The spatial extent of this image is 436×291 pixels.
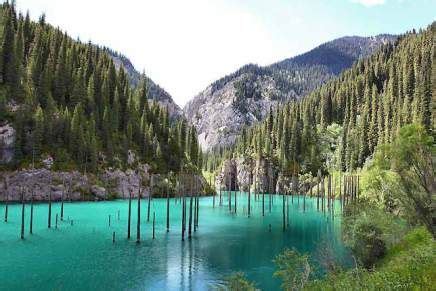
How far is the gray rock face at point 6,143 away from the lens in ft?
385

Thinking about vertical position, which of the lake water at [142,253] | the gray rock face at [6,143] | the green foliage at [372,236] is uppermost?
the gray rock face at [6,143]

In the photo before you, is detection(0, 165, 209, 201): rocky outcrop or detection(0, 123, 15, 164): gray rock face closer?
detection(0, 165, 209, 201): rocky outcrop

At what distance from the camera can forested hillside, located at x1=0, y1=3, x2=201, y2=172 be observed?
12875 centimetres

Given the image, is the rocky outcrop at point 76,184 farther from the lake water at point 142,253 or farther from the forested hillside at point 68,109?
the lake water at point 142,253

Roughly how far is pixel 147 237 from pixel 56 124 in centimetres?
8639

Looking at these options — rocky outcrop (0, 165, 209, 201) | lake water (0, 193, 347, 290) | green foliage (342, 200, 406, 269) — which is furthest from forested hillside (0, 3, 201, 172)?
green foliage (342, 200, 406, 269)

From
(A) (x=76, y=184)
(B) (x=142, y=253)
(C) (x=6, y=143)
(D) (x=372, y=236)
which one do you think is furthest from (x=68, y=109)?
(D) (x=372, y=236)

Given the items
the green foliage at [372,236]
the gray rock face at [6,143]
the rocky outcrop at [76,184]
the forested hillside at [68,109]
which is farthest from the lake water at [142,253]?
the forested hillside at [68,109]

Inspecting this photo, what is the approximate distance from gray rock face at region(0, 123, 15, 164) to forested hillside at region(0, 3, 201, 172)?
1.34m

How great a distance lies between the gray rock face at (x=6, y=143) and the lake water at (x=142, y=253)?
36.8 meters

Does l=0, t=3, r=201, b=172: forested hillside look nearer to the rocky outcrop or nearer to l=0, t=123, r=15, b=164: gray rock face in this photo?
l=0, t=123, r=15, b=164: gray rock face

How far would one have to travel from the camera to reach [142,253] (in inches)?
2016

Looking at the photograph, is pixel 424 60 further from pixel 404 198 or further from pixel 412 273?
pixel 412 273

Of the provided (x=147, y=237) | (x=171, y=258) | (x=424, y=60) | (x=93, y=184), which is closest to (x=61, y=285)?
(x=171, y=258)
